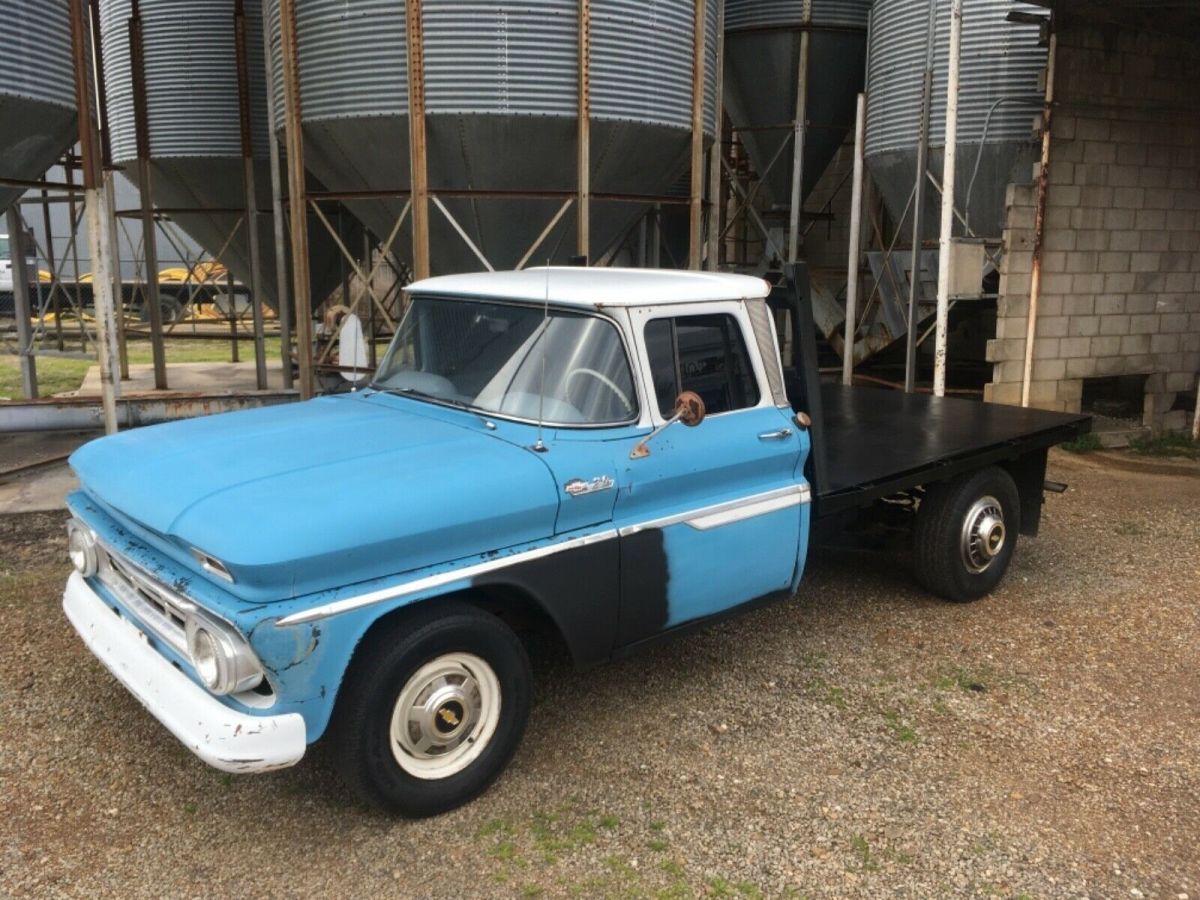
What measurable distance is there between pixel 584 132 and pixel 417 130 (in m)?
1.34

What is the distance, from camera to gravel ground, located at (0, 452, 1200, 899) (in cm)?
332

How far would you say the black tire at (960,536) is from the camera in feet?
18.5

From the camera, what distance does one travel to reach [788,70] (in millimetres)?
12930

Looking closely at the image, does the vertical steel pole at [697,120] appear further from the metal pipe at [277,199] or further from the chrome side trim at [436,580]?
the chrome side trim at [436,580]

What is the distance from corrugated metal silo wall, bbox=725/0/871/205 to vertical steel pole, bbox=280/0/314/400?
674 cm

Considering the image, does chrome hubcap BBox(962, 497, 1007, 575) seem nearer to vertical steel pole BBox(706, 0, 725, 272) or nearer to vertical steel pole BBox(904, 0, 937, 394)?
vertical steel pole BBox(706, 0, 725, 272)

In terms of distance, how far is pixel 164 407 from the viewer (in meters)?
9.88

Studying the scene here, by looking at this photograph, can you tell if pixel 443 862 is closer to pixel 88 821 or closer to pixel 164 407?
pixel 88 821

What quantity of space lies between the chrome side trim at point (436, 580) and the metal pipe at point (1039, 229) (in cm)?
727

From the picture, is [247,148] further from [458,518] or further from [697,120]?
[458,518]

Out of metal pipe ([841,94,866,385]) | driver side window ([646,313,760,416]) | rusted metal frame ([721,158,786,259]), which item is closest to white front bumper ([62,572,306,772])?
driver side window ([646,313,760,416])

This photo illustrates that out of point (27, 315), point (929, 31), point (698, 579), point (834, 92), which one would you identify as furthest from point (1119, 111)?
point (27, 315)

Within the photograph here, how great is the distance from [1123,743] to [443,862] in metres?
2.96

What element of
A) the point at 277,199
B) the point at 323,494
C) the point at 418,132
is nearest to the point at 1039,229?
the point at 418,132
